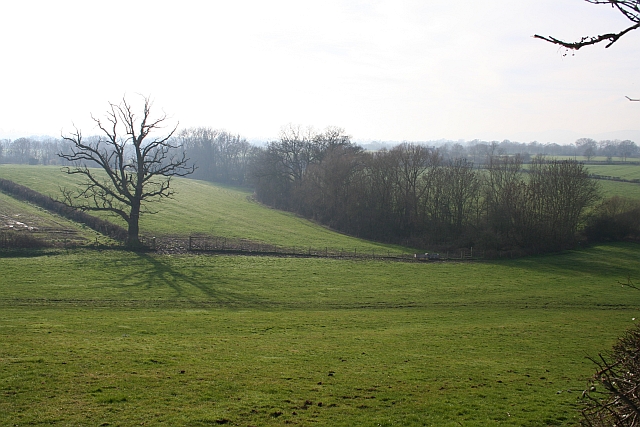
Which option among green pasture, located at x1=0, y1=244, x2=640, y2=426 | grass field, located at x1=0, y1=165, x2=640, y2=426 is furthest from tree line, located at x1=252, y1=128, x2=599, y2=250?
green pasture, located at x1=0, y1=244, x2=640, y2=426

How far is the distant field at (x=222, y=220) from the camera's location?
5712 cm

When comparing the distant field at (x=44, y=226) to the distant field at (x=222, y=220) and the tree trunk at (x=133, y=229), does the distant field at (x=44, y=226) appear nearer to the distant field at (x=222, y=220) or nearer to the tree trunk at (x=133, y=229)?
the tree trunk at (x=133, y=229)

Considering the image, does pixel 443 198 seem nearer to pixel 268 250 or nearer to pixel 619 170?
pixel 268 250

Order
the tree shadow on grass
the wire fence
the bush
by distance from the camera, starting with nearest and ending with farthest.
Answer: the bush, the tree shadow on grass, the wire fence

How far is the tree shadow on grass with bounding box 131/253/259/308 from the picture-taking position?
30906 mm

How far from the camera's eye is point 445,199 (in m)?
69.1

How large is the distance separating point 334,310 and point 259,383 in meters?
15.4

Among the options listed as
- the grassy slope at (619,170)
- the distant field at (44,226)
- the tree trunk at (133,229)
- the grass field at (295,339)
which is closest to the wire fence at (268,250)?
the tree trunk at (133,229)

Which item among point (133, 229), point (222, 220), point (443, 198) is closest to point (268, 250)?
point (133, 229)

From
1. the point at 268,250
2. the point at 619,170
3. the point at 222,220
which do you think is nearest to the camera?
the point at 268,250

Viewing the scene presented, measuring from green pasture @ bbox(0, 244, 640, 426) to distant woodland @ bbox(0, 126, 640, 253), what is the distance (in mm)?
18156

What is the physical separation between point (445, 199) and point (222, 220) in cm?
3271

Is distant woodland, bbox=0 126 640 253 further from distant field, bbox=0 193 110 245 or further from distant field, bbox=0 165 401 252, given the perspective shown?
distant field, bbox=0 193 110 245

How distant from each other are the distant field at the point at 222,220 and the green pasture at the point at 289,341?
13.0 meters
